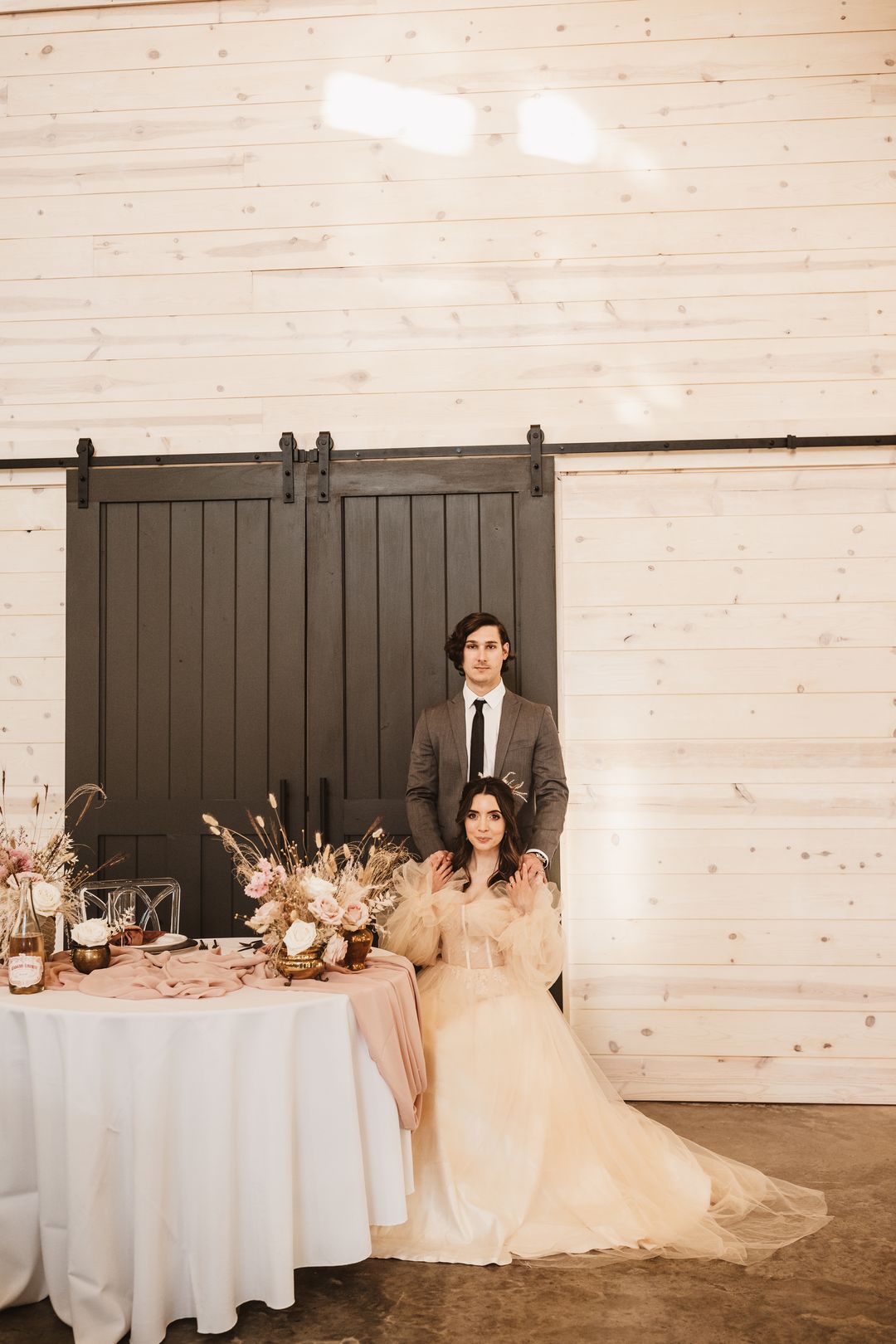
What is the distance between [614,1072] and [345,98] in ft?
A: 14.0

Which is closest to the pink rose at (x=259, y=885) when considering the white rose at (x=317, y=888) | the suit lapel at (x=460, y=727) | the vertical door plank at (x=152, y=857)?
the white rose at (x=317, y=888)

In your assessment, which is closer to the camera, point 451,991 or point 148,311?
point 451,991

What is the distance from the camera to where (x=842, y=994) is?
4.09 m

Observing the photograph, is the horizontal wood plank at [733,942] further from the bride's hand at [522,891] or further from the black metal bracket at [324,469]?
the black metal bracket at [324,469]

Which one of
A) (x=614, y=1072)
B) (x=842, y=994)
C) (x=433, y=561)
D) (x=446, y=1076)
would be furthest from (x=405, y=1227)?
(x=433, y=561)

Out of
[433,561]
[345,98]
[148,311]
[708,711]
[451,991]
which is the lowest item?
[451,991]

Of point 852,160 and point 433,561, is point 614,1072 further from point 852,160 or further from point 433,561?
point 852,160

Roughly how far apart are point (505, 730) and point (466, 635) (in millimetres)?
391

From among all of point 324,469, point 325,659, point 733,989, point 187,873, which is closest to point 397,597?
point 325,659

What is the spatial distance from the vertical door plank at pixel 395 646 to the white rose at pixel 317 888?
1.60 m

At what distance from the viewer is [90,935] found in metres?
2.71

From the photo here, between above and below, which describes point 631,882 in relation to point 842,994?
above

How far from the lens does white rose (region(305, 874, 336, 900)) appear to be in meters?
2.59

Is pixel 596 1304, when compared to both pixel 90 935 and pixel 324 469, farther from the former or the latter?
pixel 324 469
